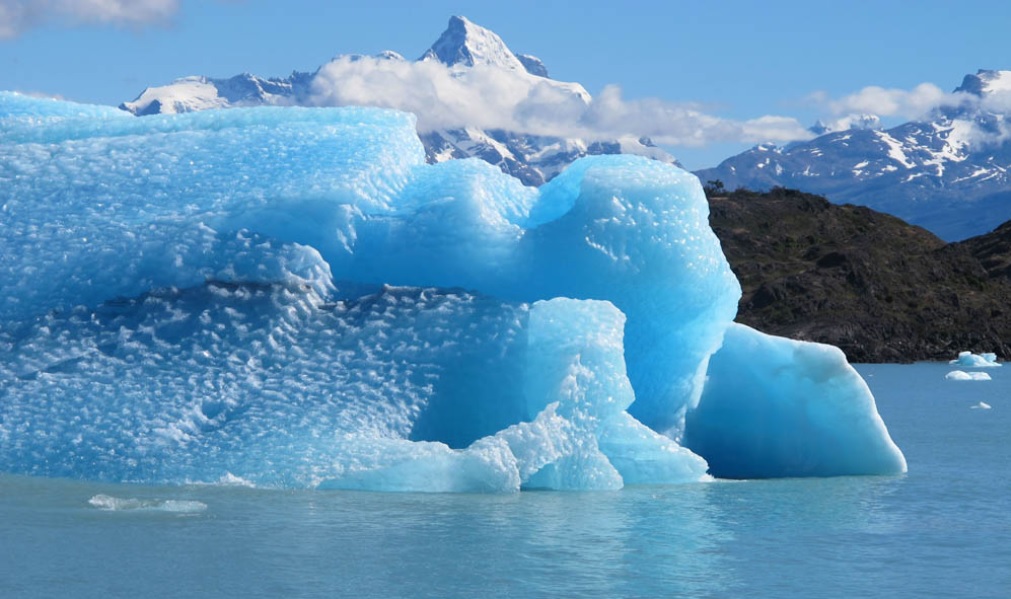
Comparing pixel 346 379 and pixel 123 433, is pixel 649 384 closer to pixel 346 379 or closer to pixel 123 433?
pixel 346 379

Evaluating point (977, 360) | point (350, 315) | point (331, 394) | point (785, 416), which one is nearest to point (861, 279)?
point (977, 360)

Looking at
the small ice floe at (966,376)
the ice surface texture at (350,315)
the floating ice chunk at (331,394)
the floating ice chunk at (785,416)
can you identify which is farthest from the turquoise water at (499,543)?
the small ice floe at (966,376)

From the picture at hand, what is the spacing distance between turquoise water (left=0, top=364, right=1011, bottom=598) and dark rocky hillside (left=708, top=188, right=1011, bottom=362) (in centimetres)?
8322

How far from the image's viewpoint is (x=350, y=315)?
45.1ft

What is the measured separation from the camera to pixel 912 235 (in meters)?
119

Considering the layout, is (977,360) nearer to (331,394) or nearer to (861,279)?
(861,279)

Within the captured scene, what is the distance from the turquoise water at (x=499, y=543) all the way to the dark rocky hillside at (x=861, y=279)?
8322 cm

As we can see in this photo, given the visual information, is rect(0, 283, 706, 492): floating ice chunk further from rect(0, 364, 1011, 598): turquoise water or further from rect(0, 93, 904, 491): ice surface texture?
rect(0, 364, 1011, 598): turquoise water

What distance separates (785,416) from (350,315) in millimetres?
5006

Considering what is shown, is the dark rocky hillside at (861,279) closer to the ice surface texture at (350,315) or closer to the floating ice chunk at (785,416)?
the floating ice chunk at (785,416)

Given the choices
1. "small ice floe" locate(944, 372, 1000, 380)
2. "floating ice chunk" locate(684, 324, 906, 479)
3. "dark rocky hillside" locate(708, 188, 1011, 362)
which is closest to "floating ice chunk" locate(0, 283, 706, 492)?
"floating ice chunk" locate(684, 324, 906, 479)

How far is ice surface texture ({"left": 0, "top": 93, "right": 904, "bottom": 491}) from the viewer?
12609 millimetres

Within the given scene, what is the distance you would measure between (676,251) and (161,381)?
17.4ft

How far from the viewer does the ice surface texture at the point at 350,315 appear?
41.4 feet
